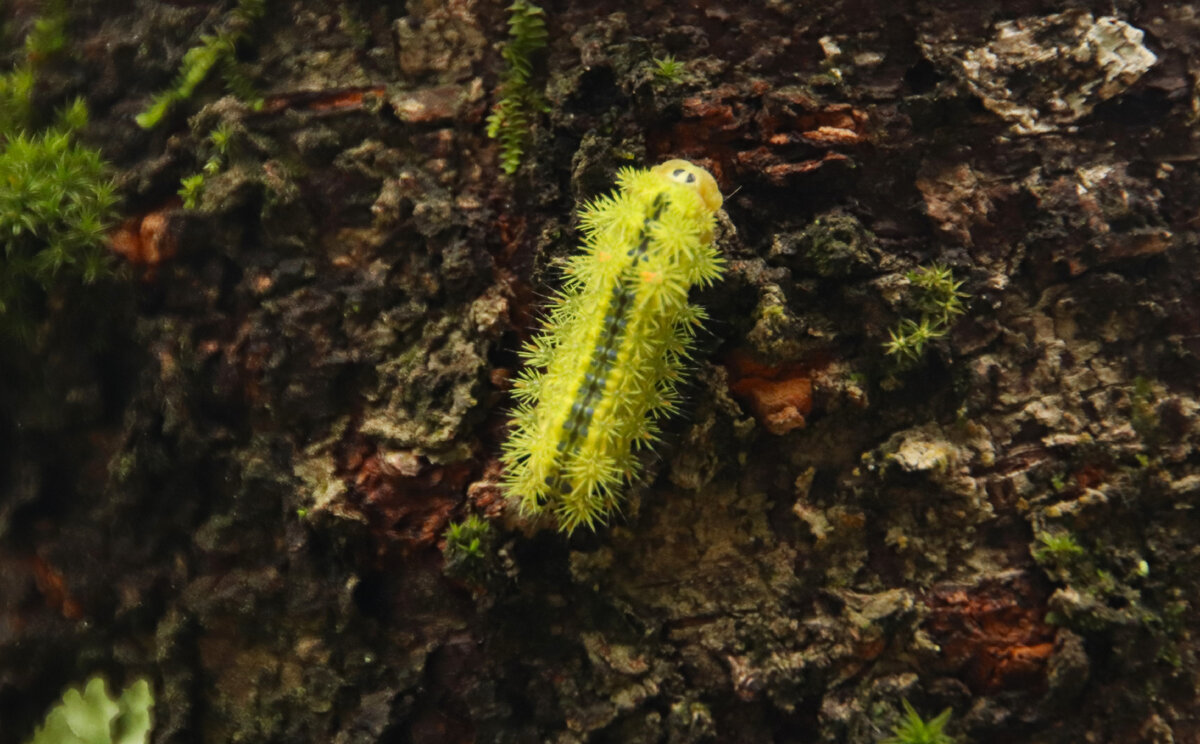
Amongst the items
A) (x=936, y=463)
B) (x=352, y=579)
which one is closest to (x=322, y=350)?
(x=352, y=579)

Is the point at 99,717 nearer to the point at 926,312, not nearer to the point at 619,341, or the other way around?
the point at 619,341

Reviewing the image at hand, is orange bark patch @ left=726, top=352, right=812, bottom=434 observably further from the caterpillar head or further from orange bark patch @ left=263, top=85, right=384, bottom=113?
orange bark patch @ left=263, top=85, right=384, bottom=113

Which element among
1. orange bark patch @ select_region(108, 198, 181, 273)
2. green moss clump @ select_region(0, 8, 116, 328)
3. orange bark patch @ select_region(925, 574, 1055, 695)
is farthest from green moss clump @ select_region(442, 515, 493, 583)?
green moss clump @ select_region(0, 8, 116, 328)

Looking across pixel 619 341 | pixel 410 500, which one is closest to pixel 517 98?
pixel 619 341

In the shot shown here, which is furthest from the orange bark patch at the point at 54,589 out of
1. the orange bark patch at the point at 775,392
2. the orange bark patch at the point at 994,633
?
the orange bark patch at the point at 994,633

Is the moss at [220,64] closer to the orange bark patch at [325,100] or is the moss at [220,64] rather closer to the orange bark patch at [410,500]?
the orange bark patch at [325,100]
